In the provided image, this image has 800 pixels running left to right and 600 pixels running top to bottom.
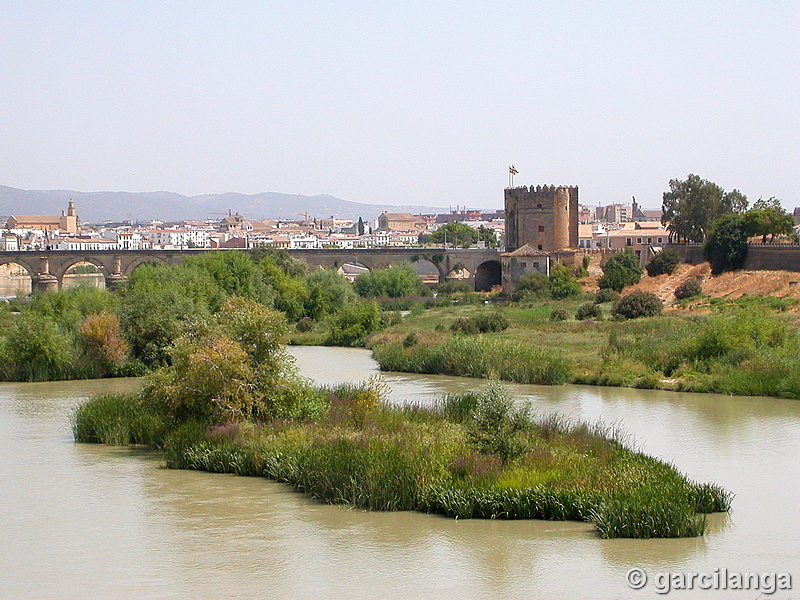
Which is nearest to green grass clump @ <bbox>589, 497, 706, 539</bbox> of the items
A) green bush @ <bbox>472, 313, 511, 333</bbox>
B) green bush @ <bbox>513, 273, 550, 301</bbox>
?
green bush @ <bbox>472, 313, 511, 333</bbox>

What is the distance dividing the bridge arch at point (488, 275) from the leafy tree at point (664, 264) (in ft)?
31.7

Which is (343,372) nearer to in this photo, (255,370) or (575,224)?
(255,370)

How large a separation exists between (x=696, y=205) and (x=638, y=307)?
22.9m

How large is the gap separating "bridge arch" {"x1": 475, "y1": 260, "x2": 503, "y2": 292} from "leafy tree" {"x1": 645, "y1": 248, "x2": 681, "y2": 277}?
9.66 meters

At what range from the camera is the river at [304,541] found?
1098 centimetres

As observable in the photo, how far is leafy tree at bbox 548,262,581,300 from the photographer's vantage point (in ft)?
154

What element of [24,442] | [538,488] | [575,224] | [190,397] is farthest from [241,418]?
[575,224]

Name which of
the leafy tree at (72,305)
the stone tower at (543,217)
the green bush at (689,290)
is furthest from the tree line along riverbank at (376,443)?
the stone tower at (543,217)

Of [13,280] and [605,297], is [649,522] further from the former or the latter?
[13,280]

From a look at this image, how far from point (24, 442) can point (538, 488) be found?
915 centimetres

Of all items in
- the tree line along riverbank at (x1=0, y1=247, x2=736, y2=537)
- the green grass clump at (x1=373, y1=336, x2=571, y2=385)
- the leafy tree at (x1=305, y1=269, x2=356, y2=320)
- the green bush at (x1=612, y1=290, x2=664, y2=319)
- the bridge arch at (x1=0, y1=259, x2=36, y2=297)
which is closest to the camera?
the tree line along riverbank at (x1=0, y1=247, x2=736, y2=537)

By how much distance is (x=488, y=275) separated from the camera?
192 feet

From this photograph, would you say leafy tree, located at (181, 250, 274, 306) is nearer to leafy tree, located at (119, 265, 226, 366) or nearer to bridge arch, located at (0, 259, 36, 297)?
leafy tree, located at (119, 265, 226, 366)

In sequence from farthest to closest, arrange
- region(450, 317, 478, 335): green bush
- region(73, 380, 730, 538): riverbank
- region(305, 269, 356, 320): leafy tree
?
region(305, 269, 356, 320): leafy tree → region(450, 317, 478, 335): green bush → region(73, 380, 730, 538): riverbank
